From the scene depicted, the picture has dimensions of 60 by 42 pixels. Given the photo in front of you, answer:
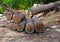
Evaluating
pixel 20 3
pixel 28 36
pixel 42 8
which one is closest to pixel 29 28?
pixel 28 36

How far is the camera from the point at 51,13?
23.7 feet

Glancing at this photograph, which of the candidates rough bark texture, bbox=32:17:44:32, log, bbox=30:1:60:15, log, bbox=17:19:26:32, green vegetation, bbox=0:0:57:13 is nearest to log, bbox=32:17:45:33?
rough bark texture, bbox=32:17:44:32

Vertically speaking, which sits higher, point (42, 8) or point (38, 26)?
point (42, 8)

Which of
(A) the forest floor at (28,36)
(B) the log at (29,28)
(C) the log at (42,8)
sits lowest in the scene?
(A) the forest floor at (28,36)

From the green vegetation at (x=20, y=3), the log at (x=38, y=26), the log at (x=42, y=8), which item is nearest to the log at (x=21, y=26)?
the log at (x=38, y=26)

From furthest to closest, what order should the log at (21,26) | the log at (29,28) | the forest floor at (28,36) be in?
1. the log at (21,26)
2. the log at (29,28)
3. the forest floor at (28,36)

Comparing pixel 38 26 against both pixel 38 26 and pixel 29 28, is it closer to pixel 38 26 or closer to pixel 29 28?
pixel 38 26

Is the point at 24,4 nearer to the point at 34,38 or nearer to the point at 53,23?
the point at 53,23

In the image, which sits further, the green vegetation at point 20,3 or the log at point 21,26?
the green vegetation at point 20,3

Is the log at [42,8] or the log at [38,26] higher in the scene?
the log at [42,8]

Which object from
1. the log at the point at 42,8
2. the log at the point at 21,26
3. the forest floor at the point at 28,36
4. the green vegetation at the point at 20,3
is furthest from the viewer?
the green vegetation at the point at 20,3

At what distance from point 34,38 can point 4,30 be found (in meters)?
0.96

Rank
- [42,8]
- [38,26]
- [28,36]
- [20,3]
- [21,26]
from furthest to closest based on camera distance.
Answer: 1. [20,3]
2. [42,8]
3. [21,26]
4. [38,26]
5. [28,36]

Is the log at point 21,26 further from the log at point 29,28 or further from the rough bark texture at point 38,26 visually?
the rough bark texture at point 38,26
